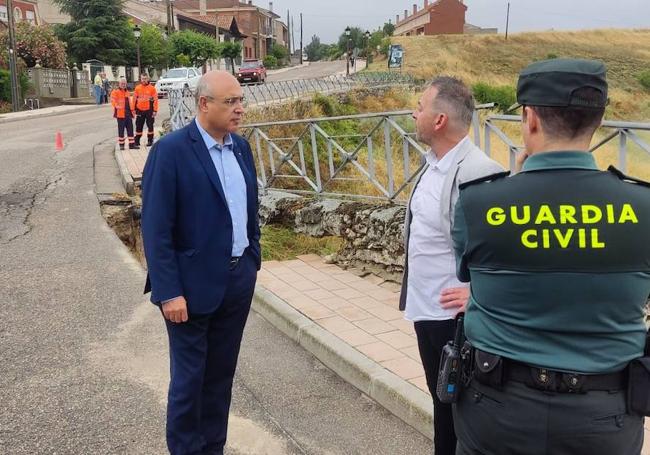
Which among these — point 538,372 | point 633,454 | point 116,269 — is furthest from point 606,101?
point 116,269

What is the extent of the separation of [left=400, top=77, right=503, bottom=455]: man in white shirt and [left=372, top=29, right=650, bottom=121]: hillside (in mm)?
40926

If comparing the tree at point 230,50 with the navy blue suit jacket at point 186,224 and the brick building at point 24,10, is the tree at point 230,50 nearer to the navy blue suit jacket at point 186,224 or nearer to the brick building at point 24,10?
the brick building at point 24,10

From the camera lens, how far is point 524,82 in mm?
1546

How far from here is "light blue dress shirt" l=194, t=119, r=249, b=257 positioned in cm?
267

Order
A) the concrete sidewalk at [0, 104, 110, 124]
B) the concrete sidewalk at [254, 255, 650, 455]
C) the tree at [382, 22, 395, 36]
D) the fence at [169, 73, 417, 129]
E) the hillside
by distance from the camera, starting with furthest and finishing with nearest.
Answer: the tree at [382, 22, 395, 36] → the hillside → the concrete sidewalk at [0, 104, 110, 124] → the fence at [169, 73, 417, 129] → the concrete sidewalk at [254, 255, 650, 455]

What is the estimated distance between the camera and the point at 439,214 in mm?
2271

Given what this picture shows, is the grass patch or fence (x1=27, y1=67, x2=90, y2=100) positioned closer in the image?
the grass patch

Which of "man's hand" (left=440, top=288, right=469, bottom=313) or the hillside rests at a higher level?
the hillside

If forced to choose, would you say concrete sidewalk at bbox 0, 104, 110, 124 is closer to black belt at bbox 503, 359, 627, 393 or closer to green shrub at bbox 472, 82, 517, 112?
green shrub at bbox 472, 82, 517, 112

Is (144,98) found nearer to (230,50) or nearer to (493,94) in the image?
(493,94)

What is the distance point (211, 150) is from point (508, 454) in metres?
1.73

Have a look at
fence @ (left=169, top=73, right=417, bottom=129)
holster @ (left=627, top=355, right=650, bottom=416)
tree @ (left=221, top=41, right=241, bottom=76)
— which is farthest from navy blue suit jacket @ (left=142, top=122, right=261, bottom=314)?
tree @ (left=221, top=41, right=241, bottom=76)

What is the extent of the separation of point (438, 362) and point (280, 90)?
22692mm

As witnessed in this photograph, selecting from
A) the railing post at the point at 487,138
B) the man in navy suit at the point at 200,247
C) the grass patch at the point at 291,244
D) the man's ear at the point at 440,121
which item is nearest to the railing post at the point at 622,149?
the railing post at the point at 487,138
